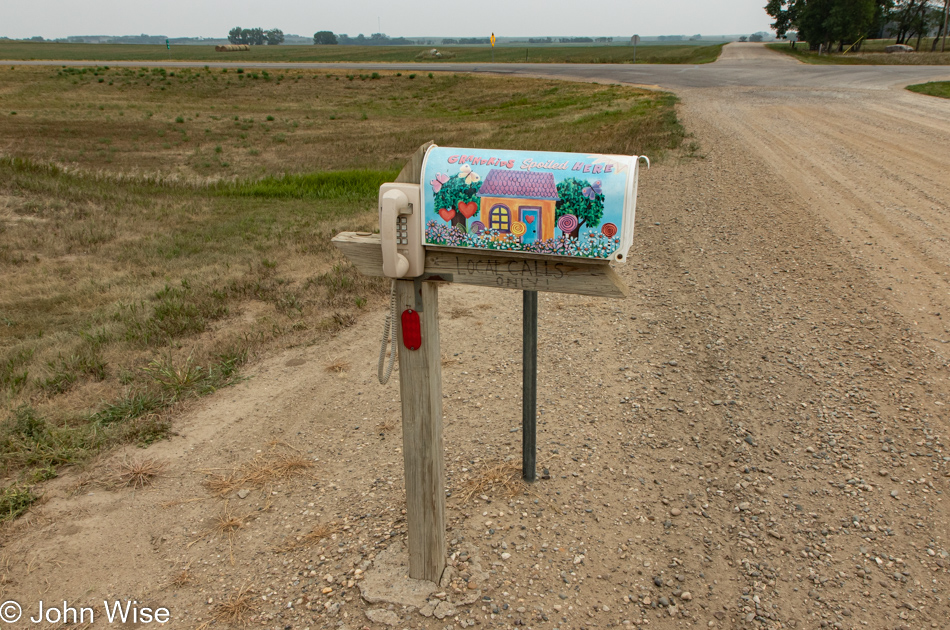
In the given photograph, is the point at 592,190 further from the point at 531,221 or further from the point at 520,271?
the point at 520,271

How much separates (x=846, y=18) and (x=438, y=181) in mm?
55627

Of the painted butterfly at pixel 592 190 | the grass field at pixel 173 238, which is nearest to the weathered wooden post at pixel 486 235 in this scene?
the painted butterfly at pixel 592 190

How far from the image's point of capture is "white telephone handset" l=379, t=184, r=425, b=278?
2.46 m

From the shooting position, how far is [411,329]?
278cm

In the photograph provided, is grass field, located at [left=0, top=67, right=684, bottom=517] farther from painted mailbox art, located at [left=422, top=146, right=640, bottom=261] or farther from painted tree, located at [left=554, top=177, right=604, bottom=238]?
painted tree, located at [left=554, top=177, right=604, bottom=238]

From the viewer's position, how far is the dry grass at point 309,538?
3.56 m

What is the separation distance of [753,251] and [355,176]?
29.4 ft

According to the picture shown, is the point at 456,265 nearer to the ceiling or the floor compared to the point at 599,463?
nearer to the ceiling

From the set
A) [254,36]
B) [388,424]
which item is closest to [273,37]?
[254,36]

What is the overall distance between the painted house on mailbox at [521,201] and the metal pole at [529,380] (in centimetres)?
93

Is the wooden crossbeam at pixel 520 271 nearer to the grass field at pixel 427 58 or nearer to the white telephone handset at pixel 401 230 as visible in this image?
the white telephone handset at pixel 401 230

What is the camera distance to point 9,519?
3.78 metres

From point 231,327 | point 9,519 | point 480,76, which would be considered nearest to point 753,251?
point 231,327

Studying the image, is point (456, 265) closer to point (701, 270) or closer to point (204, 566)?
point (204, 566)
